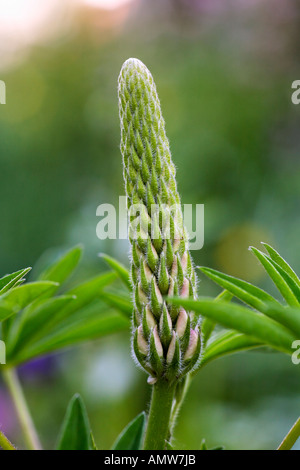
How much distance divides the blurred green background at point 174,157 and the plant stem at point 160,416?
1.08 metres

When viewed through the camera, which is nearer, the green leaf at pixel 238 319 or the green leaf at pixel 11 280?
the green leaf at pixel 238 319

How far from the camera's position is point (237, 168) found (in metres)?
2.60

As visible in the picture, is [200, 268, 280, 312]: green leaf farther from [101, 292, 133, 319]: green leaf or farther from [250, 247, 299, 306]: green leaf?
[101, 292, 133, 319]: green leaf

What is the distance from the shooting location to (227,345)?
768 millimetres

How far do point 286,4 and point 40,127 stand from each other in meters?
1.51

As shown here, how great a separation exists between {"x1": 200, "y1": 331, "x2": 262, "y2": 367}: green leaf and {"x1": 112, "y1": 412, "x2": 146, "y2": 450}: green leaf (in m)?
0.13

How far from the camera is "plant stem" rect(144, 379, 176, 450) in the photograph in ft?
2.26

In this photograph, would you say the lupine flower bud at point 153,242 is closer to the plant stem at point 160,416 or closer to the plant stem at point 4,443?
the plant stem at point 160,416

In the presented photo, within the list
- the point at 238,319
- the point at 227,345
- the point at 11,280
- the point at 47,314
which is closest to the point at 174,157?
the point at 47,314

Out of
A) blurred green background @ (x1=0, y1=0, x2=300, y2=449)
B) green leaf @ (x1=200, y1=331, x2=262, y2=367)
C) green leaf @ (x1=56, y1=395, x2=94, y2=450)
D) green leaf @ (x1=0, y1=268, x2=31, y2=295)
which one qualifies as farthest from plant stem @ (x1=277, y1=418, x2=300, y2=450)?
blurred green background @ (x1=0, y1=0, x2=300, y2=449)

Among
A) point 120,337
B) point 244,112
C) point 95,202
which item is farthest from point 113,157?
point 120,337

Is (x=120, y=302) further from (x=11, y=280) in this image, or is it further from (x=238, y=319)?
(x=238, y=319)

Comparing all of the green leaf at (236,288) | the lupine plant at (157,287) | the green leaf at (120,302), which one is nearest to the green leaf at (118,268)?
the green leaf at (120,302)

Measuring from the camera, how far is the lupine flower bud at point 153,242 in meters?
0.66
